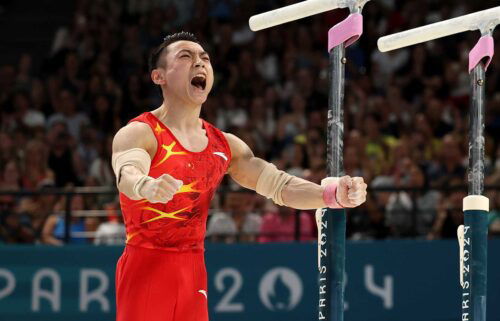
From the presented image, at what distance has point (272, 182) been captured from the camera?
5789 mm

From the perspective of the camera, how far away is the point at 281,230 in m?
11.1

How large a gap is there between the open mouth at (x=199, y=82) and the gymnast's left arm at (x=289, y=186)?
347 millimetres

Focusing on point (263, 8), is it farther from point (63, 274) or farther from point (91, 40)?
point (63, 274)

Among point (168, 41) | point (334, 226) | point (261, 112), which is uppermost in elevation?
point (261, 112)

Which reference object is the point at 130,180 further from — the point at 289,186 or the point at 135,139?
the point at 289,186

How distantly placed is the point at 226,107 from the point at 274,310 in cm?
377

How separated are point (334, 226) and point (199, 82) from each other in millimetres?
1120

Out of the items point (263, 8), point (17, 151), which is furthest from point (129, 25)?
point (17, 151)

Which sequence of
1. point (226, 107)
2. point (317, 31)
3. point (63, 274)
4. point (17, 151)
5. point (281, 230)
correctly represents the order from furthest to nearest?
point (317, 31), point (226, 107), point (17, 151), point (281, 230), point (63, 274)

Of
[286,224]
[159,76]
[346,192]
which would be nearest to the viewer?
[346,192]

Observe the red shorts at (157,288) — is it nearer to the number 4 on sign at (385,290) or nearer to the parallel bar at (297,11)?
the parallel bar at (297,11)

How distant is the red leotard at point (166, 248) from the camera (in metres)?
5.47

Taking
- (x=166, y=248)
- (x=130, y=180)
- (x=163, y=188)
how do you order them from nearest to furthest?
(x=163, y=188)
(x=130, y=180)
(x=166, y=248)

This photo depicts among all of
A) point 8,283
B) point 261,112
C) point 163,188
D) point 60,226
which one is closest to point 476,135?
point 163,188
